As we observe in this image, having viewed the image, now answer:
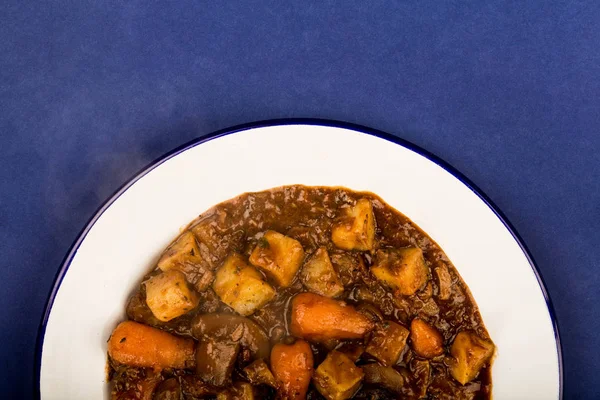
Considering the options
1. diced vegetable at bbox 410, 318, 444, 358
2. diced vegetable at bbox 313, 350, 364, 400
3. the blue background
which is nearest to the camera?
diced vegetable at bbox 313, 350, 364, 400

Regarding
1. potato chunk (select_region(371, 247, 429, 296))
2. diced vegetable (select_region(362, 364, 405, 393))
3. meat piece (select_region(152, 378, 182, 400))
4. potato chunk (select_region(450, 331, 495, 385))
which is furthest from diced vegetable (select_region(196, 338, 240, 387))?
potato chunk (select_region(450, 331, 495, 385))

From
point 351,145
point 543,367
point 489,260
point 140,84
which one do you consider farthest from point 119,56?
point 543,367

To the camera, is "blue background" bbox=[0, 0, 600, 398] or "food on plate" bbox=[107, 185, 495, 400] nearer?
"food on plate" bbox=[107, 185, 495, 400]

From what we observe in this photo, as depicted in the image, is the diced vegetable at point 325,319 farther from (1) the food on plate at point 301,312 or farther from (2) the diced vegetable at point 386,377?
(2) the diced vegetable at point 386,377

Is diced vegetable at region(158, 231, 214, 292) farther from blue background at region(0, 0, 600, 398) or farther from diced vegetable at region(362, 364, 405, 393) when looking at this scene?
diced vegetable at region(362, 364, 405, 393)

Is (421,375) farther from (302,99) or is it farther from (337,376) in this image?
(302,99)

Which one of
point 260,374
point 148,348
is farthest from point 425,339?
point 148,348
